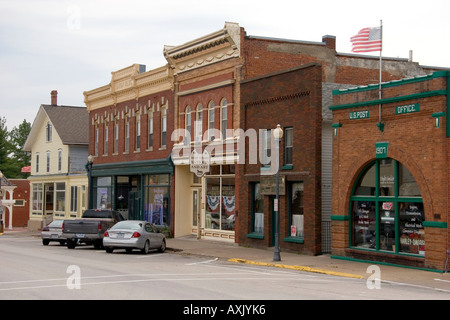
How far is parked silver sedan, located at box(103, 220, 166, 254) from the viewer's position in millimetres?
26922

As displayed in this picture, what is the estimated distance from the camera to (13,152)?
97750mm

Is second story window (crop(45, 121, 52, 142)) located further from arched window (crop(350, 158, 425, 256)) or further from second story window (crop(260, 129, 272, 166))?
arched window (crop(350, 158, 425, 256))

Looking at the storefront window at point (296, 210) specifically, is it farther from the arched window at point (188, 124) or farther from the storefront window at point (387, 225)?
the arched window at point (188, 124)

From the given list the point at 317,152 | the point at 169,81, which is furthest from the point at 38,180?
the point at 317,152

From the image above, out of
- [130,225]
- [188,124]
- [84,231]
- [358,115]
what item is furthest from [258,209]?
[188,124]

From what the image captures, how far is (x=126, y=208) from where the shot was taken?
44469mm

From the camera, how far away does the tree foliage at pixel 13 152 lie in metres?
87.4

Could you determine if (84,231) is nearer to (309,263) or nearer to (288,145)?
(288,145)

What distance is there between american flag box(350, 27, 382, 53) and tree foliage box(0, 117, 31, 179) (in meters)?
71.3

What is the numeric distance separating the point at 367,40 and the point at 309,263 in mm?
8054

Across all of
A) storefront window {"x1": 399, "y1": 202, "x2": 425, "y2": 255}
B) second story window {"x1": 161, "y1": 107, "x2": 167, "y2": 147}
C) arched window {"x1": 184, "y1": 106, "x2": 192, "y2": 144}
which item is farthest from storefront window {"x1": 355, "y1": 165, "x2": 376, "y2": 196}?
second story window {"x1": 161, "y1": 107, "x2": 167, "y2": 147}

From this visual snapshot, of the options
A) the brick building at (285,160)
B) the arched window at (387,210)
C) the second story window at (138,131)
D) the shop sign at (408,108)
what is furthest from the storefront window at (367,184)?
the second story window at (138,131)

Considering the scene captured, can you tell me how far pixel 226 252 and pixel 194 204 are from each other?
32.1ft
